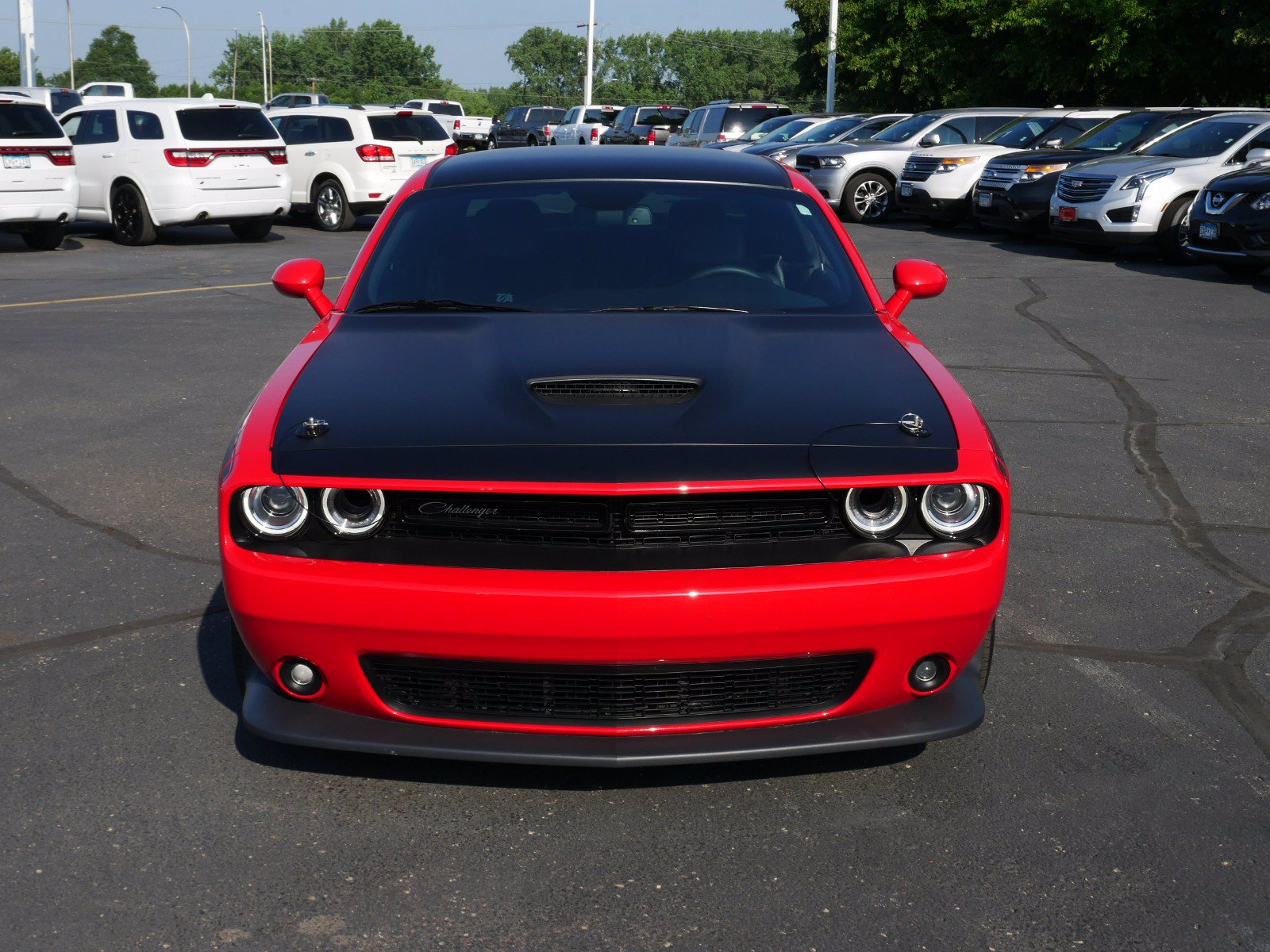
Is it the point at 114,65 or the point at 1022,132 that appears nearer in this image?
the point at 1022,132

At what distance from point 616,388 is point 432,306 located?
3.42 ft

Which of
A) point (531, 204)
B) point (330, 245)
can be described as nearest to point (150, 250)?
point (330, 245)

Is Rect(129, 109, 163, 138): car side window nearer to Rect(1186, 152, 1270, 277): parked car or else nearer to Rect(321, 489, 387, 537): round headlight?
Rect(1186, 152, 1270, 277): parked car

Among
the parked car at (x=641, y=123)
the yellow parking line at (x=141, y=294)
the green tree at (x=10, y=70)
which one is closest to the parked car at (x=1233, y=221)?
the yellow parking line at (x=141, y=294)

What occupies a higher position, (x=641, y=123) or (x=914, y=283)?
(x=914, y=283)

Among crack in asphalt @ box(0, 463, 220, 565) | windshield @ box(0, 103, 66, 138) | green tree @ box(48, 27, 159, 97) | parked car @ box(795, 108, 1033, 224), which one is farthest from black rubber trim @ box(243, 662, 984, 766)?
green tree @ box(48, 27, 159, 97)

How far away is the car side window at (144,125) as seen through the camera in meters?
17.2

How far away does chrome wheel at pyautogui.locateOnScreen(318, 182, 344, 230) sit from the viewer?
20219 mm

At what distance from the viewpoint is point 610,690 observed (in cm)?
327

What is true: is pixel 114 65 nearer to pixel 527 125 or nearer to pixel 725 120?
pixel 527 125

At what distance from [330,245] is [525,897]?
1596cm

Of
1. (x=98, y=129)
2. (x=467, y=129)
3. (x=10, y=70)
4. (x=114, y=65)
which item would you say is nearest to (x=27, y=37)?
(x=467, y=129)

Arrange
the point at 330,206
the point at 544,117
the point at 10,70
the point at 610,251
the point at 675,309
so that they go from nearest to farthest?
the point at 675,309 → the point at 610,251 → the point at 330,206 → the point at 544,117 → the point at 10,70

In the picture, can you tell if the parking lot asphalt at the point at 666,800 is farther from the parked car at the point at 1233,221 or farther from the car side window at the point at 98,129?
the car side window at the point at 98,129
